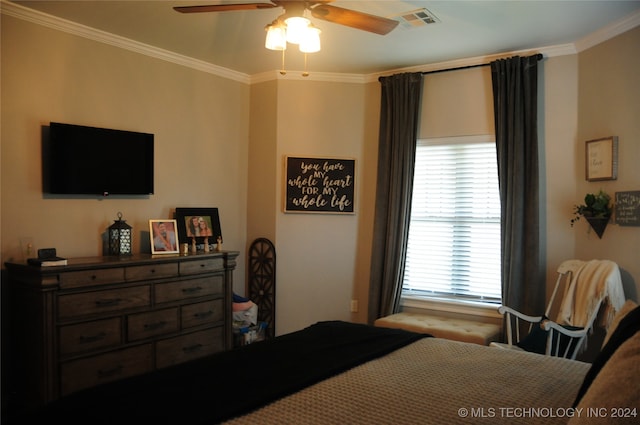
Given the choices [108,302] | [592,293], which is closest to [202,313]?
[108,302]

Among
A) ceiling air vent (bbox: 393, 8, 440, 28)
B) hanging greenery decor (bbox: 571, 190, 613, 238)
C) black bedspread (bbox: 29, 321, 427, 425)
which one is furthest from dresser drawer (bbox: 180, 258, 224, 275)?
hanging greenery decor (bbox: 571, 190, 613, 238)

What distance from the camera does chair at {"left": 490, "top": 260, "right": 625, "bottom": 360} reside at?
10.5 feet

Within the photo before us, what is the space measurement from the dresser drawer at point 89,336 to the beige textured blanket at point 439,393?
2088 mm

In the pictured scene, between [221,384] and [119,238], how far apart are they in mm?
2467

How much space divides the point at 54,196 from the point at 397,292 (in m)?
2.93

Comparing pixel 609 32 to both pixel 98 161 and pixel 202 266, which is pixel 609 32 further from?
pixel 98 161

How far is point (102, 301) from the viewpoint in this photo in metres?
3.32

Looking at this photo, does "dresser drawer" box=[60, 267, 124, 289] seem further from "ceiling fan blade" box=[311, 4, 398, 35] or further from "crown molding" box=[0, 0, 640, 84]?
"ceiling fan blade" box=[311, 4, 398, 35]

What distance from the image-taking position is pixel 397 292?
14.8ft

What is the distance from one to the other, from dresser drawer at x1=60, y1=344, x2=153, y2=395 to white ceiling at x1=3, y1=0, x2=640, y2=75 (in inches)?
93.6

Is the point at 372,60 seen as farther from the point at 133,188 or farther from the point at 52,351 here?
the point at 52,351

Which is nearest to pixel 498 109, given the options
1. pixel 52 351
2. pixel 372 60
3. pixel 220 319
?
pixel 372 60

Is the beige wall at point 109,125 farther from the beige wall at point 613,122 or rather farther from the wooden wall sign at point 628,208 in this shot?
the wooden wall sign at point 628,208

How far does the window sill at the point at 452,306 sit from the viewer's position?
4230mm
